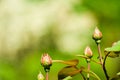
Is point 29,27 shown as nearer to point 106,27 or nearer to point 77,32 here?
point 77,32

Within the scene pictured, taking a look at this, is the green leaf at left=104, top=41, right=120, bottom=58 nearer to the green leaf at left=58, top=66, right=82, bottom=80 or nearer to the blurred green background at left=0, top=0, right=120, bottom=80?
the green leaf at left=58, top=66, right=82, bottom=80

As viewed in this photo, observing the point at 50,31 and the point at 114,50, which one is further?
the point at 50,31

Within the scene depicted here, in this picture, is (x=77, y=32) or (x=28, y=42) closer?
(x=77, y=32)

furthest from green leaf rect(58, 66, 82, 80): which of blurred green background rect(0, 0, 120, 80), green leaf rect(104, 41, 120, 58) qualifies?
blurred green background rect(0, 0, 120, 80)

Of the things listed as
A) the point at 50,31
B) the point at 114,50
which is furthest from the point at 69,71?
the point at 50,31

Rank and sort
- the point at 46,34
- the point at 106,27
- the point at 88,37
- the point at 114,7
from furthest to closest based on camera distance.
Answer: the point at 46,34, the point at 88,37, the point at 106,27, the point at 114,7

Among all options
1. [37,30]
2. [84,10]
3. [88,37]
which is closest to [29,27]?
[37,30]

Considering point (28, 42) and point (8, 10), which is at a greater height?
point (8, 10)

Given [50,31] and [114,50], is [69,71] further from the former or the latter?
[50,31]
